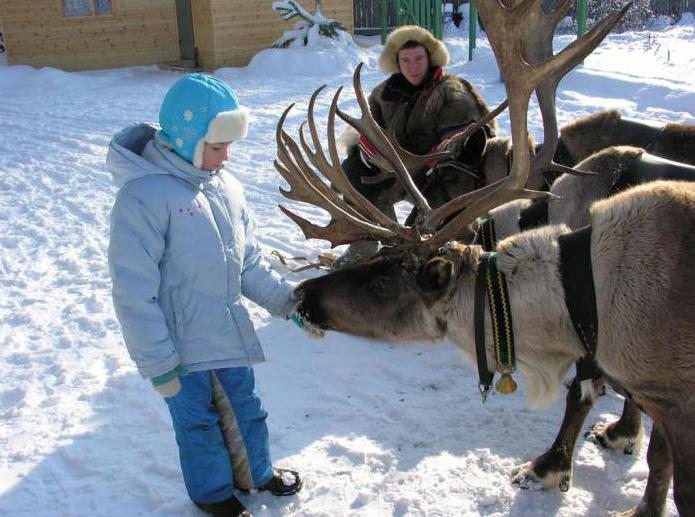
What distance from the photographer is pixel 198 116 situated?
2.51 meters

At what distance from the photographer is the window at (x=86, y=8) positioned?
16453 mm

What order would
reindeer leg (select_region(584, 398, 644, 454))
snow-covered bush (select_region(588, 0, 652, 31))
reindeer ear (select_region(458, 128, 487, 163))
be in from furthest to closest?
1. snow-covered bush (select_region(588, 0, 652, 31))
2. reindeer ear (select_region(458, 128, 487, 163))
3. reindeer leg (select_region(584, 398, 644, 454))

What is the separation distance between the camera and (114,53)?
55.3ft

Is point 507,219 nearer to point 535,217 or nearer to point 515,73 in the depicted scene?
point 535,217

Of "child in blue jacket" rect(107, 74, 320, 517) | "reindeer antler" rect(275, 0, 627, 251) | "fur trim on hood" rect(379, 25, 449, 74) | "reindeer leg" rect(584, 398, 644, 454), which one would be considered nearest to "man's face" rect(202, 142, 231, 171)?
"child in blue jacket" rect(107, 74, 320, 517)

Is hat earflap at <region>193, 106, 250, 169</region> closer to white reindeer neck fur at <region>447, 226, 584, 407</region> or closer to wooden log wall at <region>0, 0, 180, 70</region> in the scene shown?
white reindeer neck fur at <region>447, 226, 584, 407</region>

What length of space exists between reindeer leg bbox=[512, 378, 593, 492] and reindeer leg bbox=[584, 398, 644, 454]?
0.26m

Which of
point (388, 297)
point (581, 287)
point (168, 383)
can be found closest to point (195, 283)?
point (168, 383)

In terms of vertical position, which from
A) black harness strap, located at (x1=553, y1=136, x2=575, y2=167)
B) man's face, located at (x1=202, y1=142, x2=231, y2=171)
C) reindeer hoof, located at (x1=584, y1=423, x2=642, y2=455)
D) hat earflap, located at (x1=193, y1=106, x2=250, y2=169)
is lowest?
reindeer hoof, located at (x1=584, y1=423, x2=642, y2=455)

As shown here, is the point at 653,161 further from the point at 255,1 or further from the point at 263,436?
the point at 255,1

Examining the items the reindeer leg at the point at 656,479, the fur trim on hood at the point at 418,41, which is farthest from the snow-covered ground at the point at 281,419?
the fur trim on hood at the point at 418,41

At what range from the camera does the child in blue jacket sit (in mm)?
2469

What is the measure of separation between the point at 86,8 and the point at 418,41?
557 inches

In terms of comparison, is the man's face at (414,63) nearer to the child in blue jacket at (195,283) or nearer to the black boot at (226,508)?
the child in blue jacket at (195,283)
